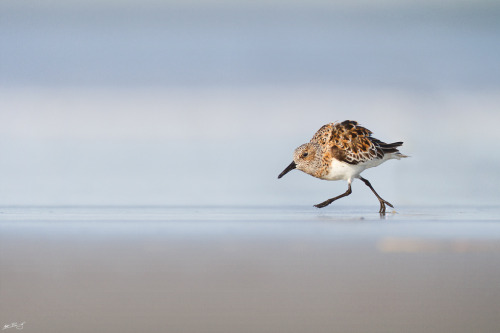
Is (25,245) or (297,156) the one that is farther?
(297,156)

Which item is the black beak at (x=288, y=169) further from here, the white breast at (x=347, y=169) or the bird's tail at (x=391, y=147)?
the bird's tail at (x=391, y=147)

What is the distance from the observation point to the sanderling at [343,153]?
296cm

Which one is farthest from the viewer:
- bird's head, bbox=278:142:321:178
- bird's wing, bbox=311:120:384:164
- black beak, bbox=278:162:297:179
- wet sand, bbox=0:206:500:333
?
black beak, bbox=278:162:297:179

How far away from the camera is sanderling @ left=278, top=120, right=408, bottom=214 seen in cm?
296

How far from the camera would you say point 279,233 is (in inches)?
54.9

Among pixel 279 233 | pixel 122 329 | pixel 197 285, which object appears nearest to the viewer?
pixel 122 329

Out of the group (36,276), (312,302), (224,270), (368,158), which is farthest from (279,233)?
(368,158)

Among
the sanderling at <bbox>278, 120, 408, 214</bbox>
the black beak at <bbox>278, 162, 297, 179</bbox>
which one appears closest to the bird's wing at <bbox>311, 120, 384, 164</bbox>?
the sanderling at <bbox>278, 120, 408, 214</bbox>

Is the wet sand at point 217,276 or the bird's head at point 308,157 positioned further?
the bird's head at point 308,157

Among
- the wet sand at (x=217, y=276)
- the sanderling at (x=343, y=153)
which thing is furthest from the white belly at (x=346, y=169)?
the wet sand at (x=217, y=276)

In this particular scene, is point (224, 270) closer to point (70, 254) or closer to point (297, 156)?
point (70, 254)

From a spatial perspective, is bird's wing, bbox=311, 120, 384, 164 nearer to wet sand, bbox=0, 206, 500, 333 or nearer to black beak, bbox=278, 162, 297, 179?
black beak, bbox=278, 162, 297, 179

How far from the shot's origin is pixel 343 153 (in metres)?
2.97

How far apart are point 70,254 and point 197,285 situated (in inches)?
12.3
